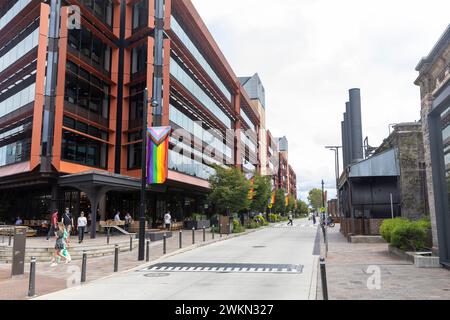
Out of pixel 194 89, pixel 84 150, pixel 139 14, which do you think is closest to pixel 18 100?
pixel 84 150

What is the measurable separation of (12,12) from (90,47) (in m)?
8.59

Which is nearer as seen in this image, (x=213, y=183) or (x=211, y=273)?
(x=211, y=273)

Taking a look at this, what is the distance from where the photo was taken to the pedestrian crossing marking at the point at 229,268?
1314 cm

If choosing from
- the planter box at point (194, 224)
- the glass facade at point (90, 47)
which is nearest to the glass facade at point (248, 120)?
the planter box at point (194, 224)

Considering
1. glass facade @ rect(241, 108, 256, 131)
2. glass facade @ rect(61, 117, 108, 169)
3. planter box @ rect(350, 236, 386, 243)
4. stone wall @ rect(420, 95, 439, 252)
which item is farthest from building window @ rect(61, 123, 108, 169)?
glass facade @ rect(241, 108, 256, 131)

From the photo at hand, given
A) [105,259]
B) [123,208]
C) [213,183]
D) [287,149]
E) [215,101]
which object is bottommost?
[105,259]

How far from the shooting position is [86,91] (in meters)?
34.6

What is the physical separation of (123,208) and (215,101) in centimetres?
2132

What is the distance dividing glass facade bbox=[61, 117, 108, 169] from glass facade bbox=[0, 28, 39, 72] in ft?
22.8

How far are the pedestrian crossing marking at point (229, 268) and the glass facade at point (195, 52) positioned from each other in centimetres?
2812

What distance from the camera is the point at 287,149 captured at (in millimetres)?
163625

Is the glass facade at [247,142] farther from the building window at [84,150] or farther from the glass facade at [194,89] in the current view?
the building window at [84,150]
